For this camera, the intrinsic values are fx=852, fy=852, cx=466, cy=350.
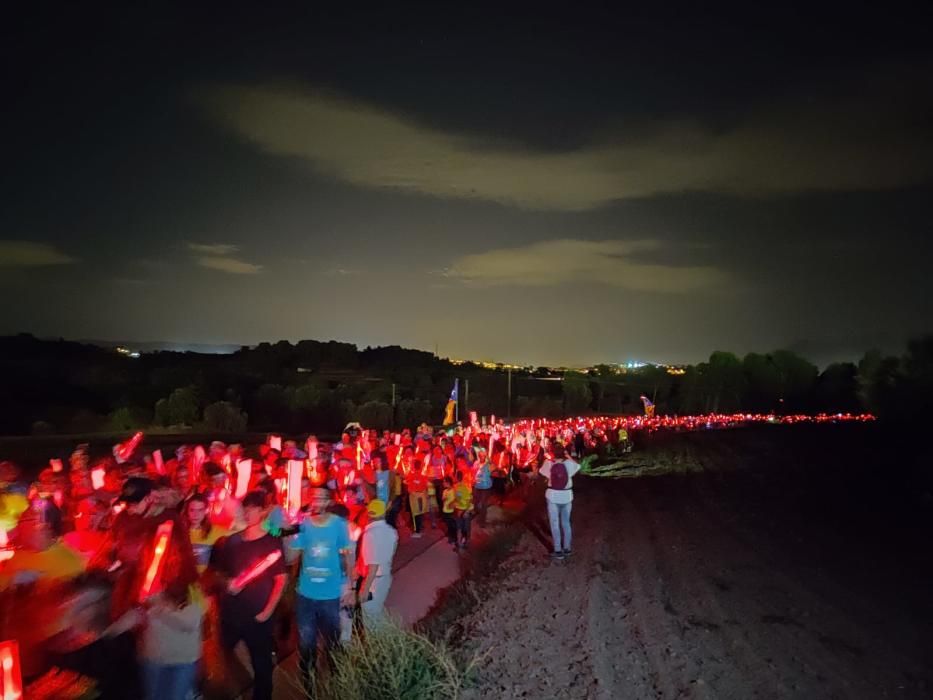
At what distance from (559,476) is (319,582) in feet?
21.3

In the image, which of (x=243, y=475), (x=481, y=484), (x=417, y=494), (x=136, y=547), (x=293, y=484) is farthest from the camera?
(x=481, y=484)

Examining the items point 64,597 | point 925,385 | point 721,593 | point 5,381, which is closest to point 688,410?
point 925,385

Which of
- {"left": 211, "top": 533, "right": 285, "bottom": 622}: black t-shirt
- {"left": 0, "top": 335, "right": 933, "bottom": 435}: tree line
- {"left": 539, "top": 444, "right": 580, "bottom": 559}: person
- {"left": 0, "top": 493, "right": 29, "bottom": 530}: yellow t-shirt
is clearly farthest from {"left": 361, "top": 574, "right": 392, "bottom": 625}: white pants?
{"left": 0, "top": 335, "right": 933, "bottom": 435}: tree line

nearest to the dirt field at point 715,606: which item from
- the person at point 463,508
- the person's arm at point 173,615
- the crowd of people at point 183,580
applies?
the person at point 463,508

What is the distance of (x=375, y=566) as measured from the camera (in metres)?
7.30

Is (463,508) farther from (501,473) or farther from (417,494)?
(501,473)

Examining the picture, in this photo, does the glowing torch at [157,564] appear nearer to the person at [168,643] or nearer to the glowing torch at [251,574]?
the person at [168,643]

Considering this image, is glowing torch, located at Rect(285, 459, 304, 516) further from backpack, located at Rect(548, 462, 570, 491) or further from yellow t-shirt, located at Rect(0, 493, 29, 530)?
backpack, located at Rect(548, 462, 570, 491)

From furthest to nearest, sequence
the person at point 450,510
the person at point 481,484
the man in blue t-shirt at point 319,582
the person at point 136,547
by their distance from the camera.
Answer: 1. the person at point 481,484
2. the person at point 450,510
3. the man in blue t-shirt at point 319,582
4. the person at point 136,547

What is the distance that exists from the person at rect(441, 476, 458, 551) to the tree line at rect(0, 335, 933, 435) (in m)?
31.3

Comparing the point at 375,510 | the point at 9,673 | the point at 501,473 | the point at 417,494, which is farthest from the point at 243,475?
the point at 501,473

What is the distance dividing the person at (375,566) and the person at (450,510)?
225 inches

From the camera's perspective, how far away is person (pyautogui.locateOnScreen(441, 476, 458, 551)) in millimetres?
13273

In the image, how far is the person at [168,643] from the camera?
535cm
